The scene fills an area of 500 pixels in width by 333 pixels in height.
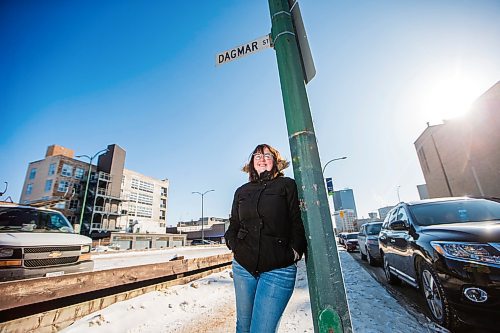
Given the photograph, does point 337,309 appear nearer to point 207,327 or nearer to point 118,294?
point 207,327

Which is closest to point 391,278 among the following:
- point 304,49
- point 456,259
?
point 456,259

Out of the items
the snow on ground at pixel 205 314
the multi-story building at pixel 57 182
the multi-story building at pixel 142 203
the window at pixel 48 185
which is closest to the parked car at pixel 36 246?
the snow on ground at pixel 205 314

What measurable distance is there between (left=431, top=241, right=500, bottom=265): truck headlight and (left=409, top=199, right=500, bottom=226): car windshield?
1.16 m

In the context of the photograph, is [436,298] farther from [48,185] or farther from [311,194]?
[48,185]

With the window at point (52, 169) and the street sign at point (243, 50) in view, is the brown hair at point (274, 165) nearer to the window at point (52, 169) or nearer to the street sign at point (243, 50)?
the street sign at point (243, 50)

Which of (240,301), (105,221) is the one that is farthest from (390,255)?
(105,221)

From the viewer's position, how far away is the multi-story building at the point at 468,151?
24.9 meters

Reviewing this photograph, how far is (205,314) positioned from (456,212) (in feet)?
15.3

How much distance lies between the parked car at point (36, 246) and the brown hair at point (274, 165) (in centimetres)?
433

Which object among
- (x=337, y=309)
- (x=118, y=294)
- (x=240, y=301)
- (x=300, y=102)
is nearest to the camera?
(x=337, y=309)

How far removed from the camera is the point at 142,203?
182 ft

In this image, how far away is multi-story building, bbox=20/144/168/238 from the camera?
40750 millimetres

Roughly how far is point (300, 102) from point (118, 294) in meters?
4.25

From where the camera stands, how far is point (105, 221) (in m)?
44.7
